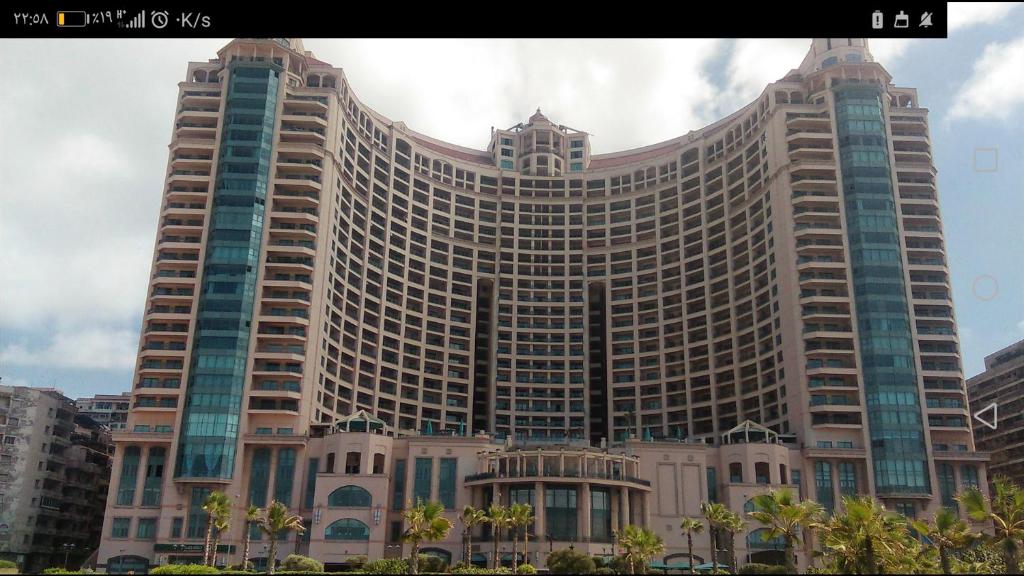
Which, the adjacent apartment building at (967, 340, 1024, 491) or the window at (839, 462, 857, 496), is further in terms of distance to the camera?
the adjacent apartment building at (967, 340, 1024, 491)

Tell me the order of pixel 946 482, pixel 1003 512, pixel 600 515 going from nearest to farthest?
pixel 1003 512
pixel 600 515
pixel 946 482

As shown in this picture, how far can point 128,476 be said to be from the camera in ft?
376

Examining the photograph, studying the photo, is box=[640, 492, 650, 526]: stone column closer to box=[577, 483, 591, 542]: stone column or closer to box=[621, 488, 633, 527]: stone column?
box=[621, 488, 633, 527]: stone column

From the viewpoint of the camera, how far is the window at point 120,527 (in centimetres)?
11119

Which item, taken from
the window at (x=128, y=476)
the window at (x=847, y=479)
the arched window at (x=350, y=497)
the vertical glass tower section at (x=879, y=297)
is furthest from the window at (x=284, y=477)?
the vertical glass tower section at (x=879, y=297)

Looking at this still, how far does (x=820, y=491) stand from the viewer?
389 feet

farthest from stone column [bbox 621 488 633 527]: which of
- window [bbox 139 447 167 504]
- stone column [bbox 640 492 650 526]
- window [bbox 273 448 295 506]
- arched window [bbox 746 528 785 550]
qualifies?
window [bbox 139 447 167 504]

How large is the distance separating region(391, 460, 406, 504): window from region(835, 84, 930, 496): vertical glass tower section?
64786 millimetres

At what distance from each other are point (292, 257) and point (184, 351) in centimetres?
2062

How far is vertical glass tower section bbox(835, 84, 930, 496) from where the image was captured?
11650 centimetres

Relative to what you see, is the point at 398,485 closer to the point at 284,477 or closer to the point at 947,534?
the point at 284,477
